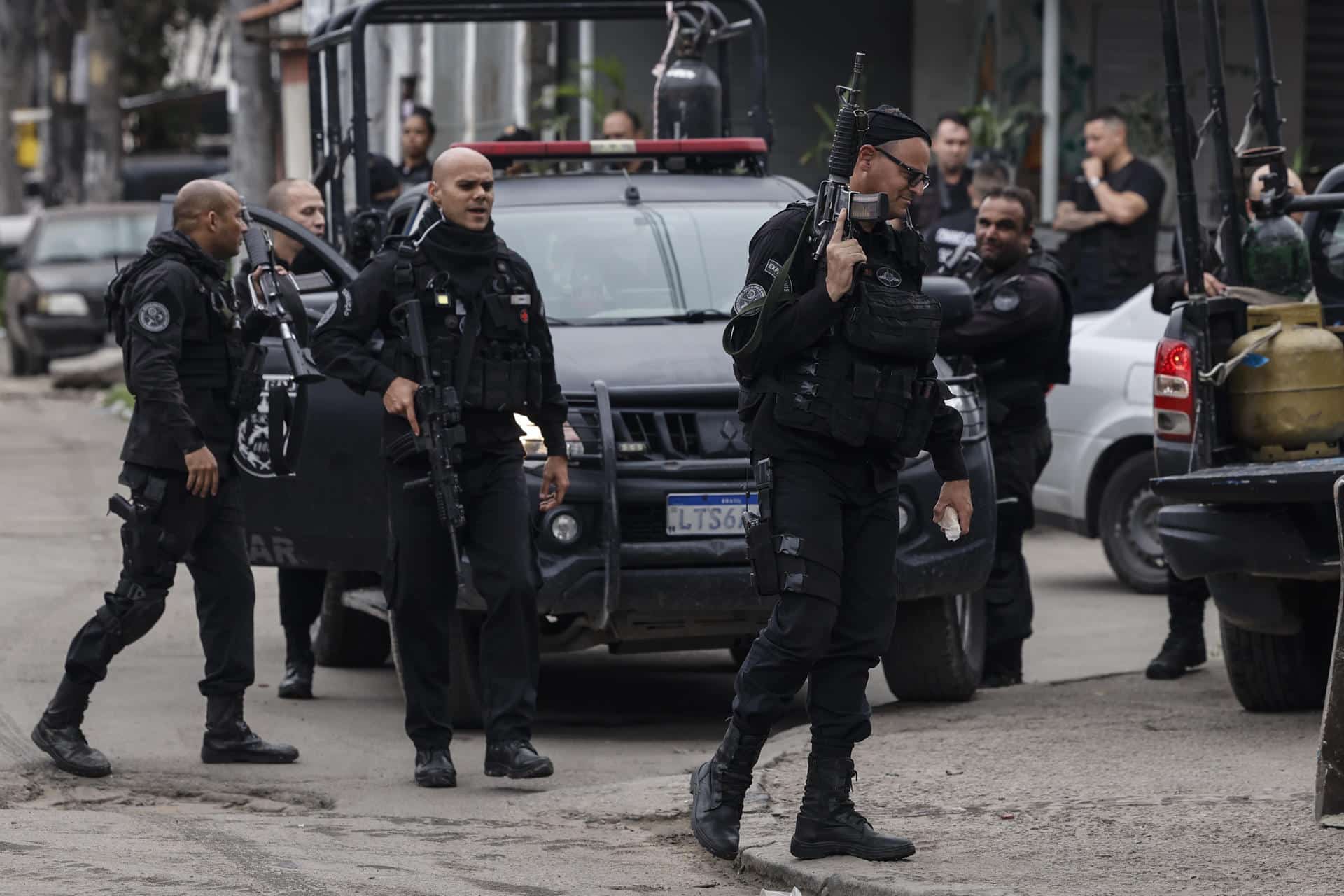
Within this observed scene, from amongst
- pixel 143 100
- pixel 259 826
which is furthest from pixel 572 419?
pixel 143 100

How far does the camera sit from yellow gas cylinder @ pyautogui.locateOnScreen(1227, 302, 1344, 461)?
711 centimetres

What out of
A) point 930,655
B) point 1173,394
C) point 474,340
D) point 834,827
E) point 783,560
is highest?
point 474,340

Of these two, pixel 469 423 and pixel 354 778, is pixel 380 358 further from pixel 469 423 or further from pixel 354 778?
pixel 354 778

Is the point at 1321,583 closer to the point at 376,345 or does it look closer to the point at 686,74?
the point at 376,345

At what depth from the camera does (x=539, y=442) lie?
728 cm

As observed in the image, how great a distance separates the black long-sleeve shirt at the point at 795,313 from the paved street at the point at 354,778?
1.06 meters

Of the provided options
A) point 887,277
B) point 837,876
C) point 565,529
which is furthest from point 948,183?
point 837,876

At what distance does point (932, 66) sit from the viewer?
19.1 m

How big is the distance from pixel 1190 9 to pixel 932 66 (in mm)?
2885

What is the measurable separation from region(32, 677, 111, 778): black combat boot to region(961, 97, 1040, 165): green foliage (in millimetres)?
9912

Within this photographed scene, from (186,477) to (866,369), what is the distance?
8.38 feet

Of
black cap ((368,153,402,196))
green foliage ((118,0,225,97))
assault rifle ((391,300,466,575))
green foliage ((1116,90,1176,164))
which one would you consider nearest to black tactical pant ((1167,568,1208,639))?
assault rifle ((391,300,466,575))

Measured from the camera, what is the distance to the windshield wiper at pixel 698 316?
26.4 feet

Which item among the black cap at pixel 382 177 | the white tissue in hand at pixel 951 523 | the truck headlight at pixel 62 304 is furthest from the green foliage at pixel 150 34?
the white tissue in hand at pixel 951 523
